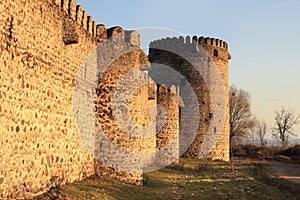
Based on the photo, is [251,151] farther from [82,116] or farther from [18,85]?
[18,85]

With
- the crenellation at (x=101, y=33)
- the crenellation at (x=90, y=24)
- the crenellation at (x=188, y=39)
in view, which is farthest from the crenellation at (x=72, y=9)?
the crenellation at (x=188, y=39)

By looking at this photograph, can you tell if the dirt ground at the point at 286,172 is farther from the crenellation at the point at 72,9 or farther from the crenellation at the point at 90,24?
the crenellation at the point at 72,9

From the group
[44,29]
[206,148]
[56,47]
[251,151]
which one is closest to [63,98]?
[56,47]

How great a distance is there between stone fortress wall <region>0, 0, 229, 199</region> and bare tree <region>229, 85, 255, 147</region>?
115ft

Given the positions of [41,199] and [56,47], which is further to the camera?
[56,47]

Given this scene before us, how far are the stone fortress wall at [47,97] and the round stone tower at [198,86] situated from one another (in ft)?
49.0

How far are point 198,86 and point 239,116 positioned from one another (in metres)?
20.5

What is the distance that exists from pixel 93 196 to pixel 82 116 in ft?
8.70

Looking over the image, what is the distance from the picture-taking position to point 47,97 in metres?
8.48

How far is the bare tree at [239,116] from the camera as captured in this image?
46.1 metres

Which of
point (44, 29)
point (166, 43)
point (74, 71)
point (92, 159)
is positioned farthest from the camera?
point (166, 43)

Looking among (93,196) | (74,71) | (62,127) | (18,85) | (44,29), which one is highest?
(44,29)

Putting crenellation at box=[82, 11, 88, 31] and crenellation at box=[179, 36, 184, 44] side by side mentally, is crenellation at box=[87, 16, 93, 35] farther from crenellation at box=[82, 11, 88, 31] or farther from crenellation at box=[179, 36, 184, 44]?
crenellation at box=[179, 36, 184, 44]

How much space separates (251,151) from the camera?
1596 inches
